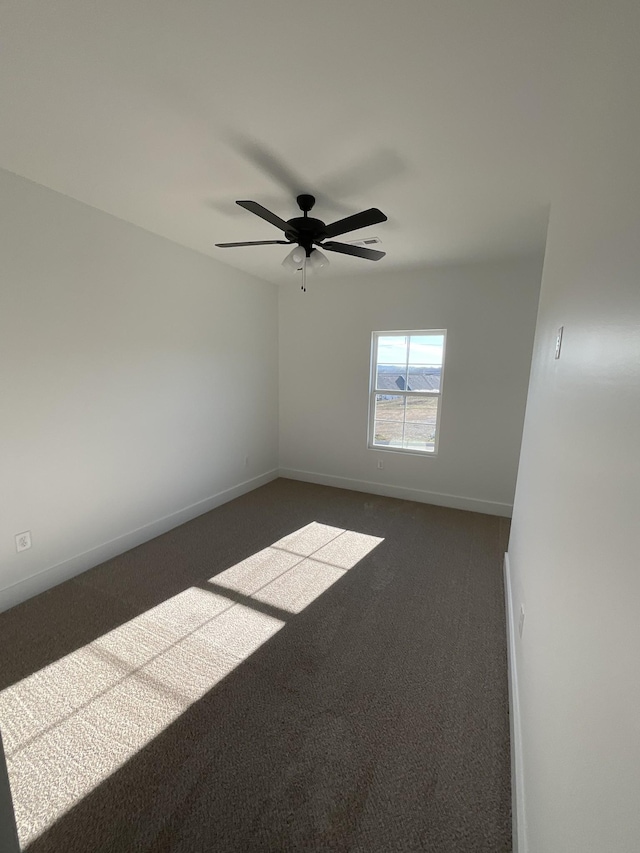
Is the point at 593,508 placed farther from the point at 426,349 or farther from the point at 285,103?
the point at 426,349

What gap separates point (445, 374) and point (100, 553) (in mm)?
3562

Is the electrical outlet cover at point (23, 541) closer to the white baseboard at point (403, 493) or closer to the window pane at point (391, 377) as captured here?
the white baseboard at point (403, 493)

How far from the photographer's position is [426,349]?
13.1 feet

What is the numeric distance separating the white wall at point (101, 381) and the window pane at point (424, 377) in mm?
1964

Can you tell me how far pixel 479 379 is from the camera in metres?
3.70

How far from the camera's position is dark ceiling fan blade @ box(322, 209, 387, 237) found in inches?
72.2

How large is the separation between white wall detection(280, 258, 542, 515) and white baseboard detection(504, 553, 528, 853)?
193 centimetres

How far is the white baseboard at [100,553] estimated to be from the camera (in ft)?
7.62

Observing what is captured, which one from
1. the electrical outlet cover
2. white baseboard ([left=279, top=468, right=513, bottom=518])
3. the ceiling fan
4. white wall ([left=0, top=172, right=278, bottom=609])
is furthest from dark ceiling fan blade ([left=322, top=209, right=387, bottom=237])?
white baseboard ([left=279, top=468, right=513, bottom=518])

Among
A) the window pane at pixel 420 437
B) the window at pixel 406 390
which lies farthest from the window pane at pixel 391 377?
the window pane at pixel 420 437

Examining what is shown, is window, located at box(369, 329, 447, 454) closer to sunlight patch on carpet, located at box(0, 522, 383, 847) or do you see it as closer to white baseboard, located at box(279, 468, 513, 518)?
white baseboard, located at box(279, 468, 513, 518)

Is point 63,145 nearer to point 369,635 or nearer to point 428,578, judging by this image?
point 369,635

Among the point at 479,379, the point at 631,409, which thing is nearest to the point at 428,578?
the point at 479,379

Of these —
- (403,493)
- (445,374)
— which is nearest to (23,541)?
(403,493)
